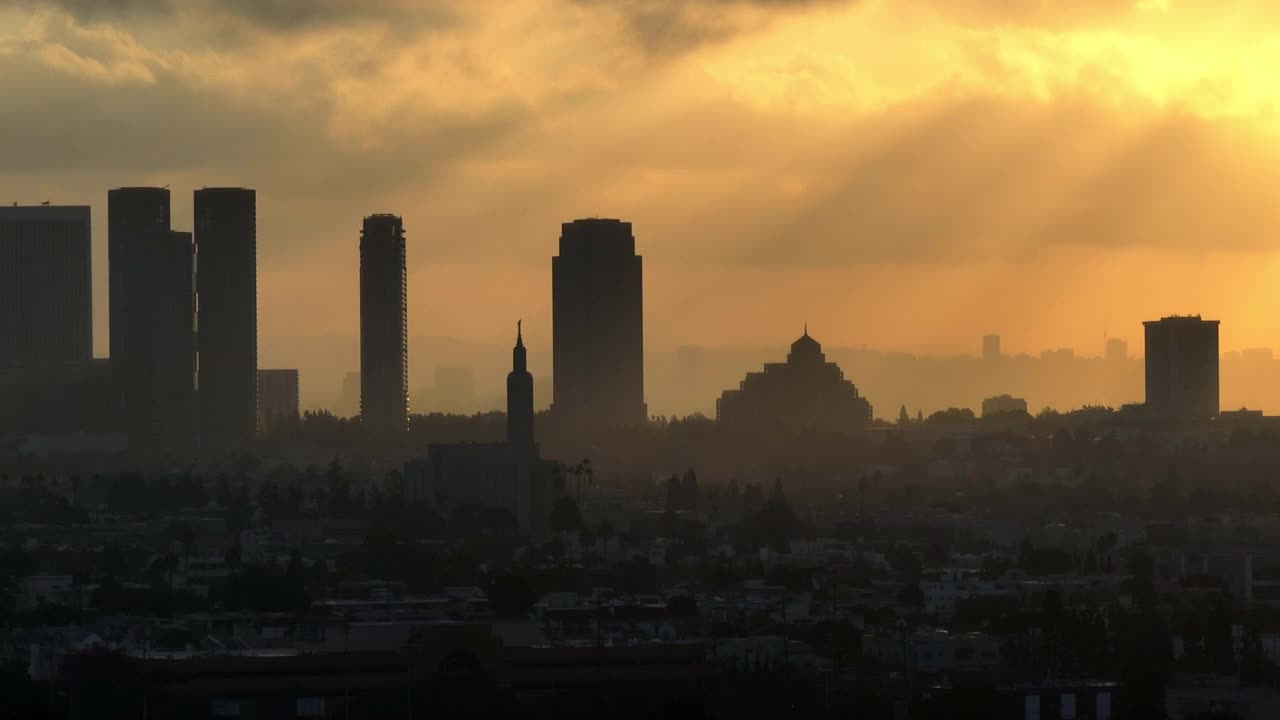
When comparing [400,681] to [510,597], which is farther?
[510,597]

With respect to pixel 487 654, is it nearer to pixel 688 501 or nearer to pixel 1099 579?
pixel 1099 579

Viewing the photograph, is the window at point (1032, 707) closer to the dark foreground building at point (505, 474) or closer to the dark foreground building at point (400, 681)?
the dark foreground building at point (400, 681)

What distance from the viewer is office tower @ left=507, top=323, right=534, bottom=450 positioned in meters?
175

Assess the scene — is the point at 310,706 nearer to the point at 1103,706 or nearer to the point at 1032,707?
the point at 1032,707

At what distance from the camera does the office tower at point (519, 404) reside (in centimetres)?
17462

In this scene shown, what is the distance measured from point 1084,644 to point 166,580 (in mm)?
42541

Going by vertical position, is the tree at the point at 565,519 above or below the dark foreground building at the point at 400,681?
above

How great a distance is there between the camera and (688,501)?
172750mm

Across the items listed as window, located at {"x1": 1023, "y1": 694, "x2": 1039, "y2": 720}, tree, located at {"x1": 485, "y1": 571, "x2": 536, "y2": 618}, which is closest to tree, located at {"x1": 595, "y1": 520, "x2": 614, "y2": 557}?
tree, located at {"x1": 485, "y1": 571, "x2": 536, "y2": 618}

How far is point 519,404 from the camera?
17875cm

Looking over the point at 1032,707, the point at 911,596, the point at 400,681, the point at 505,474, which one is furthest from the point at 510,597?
the point at 505,474

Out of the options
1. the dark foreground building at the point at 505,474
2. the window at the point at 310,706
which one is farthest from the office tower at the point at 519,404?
the window at the point at 310,706

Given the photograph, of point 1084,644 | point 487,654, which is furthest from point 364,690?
point 1084,644

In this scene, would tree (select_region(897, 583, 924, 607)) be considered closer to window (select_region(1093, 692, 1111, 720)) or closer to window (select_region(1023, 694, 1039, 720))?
window (select_region(1093, 692, 1111, 720))
